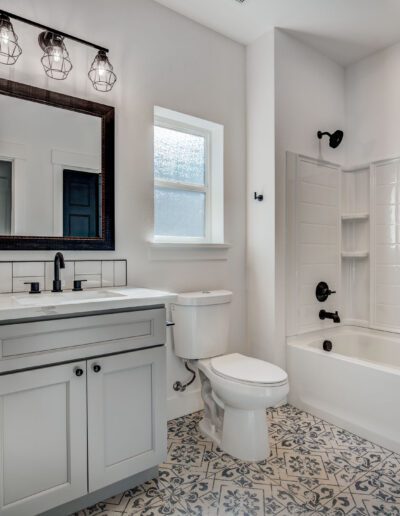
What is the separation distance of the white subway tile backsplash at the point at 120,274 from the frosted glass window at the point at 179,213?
420 millimetres

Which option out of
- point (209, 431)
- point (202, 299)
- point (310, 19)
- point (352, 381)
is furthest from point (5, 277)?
point (310, 19)

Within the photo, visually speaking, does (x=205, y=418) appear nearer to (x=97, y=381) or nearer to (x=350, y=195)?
(x=97, y=381)

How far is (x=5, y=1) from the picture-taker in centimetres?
174

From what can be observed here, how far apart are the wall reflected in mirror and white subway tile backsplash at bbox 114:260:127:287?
0.21 meters

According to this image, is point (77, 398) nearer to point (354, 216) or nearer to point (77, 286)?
point (77, 286)

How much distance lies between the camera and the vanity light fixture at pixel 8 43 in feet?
5.41

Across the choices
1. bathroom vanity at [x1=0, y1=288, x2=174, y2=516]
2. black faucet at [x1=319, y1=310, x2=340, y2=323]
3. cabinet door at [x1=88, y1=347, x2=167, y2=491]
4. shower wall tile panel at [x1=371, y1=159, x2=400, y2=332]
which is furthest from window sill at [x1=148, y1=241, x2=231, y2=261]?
shower wall tile panel at [x1=371, y1=159, x2=400, y2=332]

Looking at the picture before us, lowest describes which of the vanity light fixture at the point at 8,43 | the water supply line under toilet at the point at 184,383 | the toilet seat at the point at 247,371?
the water supply line under toilet at the point at 184,383

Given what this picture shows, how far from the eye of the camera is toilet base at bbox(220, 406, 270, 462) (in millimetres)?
1890

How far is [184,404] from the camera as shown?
2.38 meters

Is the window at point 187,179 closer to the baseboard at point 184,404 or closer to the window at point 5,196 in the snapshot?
the window at point 5,196

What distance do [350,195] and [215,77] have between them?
1.48 m

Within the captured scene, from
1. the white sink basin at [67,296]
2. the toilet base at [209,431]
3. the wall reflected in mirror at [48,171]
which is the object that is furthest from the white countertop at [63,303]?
the toilet base at [209,431]

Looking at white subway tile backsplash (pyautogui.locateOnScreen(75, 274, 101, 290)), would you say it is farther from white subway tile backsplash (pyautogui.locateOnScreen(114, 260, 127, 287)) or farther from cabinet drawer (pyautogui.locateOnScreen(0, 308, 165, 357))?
cabinet drawer (pyautogui.locateOnScreen(0, 308, 165, 357))
